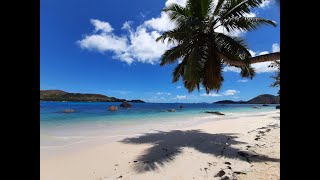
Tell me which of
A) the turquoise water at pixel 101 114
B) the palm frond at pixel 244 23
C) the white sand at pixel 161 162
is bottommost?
the turquoise water at pixel 101 114

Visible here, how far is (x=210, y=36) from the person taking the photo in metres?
9.75

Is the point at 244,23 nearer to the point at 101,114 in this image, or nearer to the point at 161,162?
the point at 161,162

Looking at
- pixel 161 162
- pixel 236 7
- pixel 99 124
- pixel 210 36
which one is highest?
pixel 236 7

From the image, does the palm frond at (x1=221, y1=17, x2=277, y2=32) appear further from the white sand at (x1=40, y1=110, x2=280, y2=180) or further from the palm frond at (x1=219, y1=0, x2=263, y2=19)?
the white sand at (x1=40, y1=110, x2=280, y2=180)

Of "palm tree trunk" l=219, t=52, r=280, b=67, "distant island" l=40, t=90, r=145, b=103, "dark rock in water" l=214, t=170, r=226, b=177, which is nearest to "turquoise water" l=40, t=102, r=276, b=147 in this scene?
"palm tree trunk" l=219, t=52, r=280, b=67

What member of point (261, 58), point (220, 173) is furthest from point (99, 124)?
point (220, 173)

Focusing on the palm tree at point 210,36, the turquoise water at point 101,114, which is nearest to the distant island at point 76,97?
the turquoise water at point 101,114

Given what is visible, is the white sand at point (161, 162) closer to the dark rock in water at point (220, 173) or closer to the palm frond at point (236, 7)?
the dark rock in water at point (220, 173)

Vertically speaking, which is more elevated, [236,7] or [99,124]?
[236,7]

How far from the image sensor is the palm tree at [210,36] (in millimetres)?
9109

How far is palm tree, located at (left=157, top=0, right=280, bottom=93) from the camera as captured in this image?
9109mm
